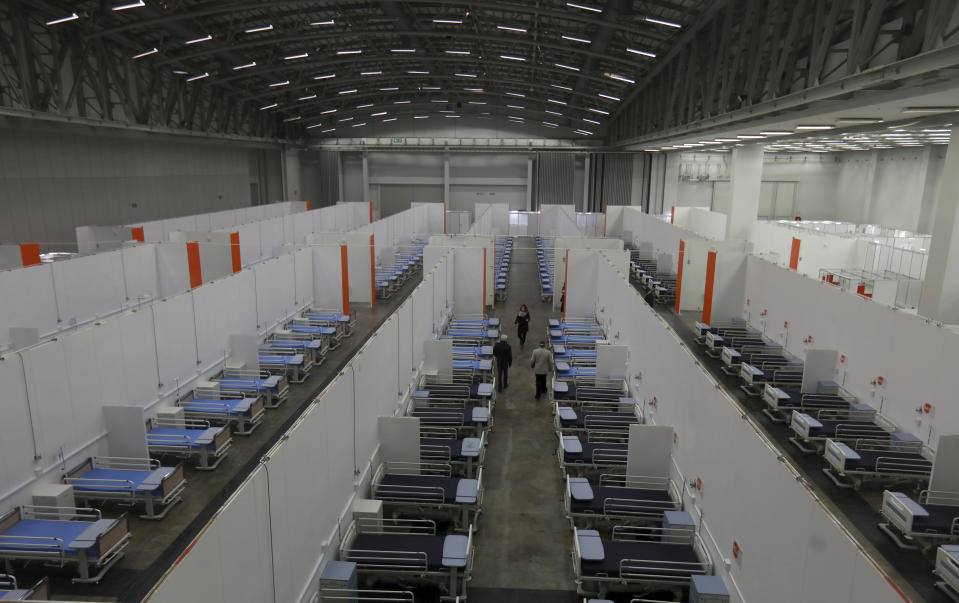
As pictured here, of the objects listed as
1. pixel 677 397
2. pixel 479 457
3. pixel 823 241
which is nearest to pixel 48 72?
Answer: pixel 479 457

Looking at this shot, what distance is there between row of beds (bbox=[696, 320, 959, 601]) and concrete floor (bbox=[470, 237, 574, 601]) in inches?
156

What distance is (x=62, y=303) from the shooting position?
495 inches

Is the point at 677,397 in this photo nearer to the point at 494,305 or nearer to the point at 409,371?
the point at 409,371

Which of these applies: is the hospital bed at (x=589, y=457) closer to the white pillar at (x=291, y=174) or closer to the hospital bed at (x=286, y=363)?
the hospital bed at (x=286, y=363)

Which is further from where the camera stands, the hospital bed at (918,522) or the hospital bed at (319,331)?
the hospital bed at (319,331)

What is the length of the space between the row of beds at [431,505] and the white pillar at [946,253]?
9.98 m

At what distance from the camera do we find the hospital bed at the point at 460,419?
1002cm

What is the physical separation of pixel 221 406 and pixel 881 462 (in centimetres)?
1019

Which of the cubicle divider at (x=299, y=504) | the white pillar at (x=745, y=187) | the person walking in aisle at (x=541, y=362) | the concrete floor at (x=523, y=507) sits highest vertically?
the white pillar at (x=745, y=187)

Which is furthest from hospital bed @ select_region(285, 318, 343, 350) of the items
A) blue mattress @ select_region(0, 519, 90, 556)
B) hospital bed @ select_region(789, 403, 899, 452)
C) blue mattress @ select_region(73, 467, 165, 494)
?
hospital bed @ select_region(789, 403, 899, 452)

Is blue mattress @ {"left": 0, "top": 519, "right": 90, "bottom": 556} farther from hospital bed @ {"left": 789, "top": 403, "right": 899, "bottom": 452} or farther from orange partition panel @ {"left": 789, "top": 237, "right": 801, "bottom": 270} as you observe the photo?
orange partition panel @ {"left": 789, "top": 237, "right": 801, "bottom": 270}

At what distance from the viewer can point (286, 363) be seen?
1256 centimetres

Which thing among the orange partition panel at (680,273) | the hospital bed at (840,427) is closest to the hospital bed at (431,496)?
the hospital bed at (840,427)

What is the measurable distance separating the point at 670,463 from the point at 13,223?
21110 mm
